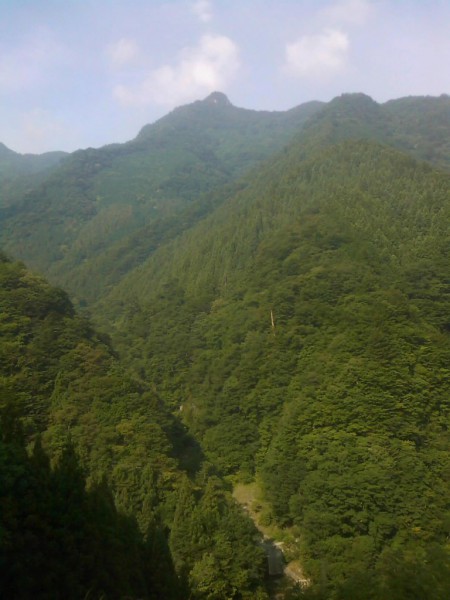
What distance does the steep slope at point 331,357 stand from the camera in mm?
36844

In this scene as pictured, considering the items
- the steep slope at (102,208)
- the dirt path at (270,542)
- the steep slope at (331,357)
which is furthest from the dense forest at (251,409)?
the steep slope at (102,208)

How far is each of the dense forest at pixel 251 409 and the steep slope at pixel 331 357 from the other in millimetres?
206

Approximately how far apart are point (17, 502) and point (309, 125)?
552 feet

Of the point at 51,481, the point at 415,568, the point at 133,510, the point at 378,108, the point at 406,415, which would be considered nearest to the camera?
the point at 415,568

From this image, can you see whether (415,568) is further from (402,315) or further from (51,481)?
(402,315)

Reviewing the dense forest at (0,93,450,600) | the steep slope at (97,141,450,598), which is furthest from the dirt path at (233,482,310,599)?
the steep slope at (97,141,450,598)

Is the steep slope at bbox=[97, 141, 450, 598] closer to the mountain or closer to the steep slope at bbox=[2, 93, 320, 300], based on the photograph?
the mountain

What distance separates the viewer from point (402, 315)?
171 ft

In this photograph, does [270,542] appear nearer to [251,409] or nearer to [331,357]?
[251,409]

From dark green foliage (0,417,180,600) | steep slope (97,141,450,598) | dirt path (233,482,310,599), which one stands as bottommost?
dirt path (233,482,310,599)

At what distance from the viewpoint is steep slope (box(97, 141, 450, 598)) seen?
3684 centimetres

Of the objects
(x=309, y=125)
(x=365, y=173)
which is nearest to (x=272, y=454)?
(x=365, y=173)

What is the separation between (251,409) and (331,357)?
10.3 metres

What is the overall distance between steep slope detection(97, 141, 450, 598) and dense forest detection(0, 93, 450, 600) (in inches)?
8.1
